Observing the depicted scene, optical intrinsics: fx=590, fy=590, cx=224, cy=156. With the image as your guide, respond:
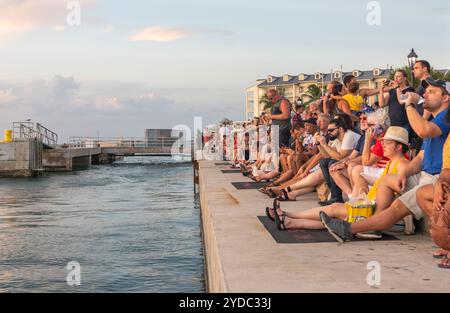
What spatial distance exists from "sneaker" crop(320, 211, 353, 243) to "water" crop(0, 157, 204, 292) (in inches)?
140

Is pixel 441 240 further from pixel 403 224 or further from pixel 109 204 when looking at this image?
pixel 109 204

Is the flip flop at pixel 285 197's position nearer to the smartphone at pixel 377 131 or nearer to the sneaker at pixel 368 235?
the smartphone at pixel 377 131

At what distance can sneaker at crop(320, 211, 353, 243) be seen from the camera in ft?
18.4

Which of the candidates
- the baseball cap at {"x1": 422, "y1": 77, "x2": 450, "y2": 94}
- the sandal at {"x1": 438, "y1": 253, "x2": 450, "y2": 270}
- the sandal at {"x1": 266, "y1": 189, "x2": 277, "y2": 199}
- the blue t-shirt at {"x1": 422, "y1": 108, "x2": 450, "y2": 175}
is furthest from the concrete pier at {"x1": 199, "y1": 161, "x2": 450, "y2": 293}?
the sandal at {"x1": 266, "y1": 189, "x2": 277, "y2": 199}

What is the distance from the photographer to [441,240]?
4.52 meters

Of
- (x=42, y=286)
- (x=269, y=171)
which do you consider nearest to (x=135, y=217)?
(x=269, y=171)

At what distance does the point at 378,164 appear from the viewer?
686 cm

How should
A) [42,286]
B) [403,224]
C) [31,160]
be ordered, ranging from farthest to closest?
1. [31,160]
2. [42,286]
3. [403,224]

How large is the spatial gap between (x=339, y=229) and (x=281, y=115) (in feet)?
23.5

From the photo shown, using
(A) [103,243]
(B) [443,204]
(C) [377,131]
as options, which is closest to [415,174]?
(B) [443,204]

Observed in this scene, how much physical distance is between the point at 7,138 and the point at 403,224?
36689 mm

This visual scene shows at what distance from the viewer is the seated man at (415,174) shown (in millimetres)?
5020

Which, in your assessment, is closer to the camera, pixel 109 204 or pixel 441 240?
pixel 441 240
